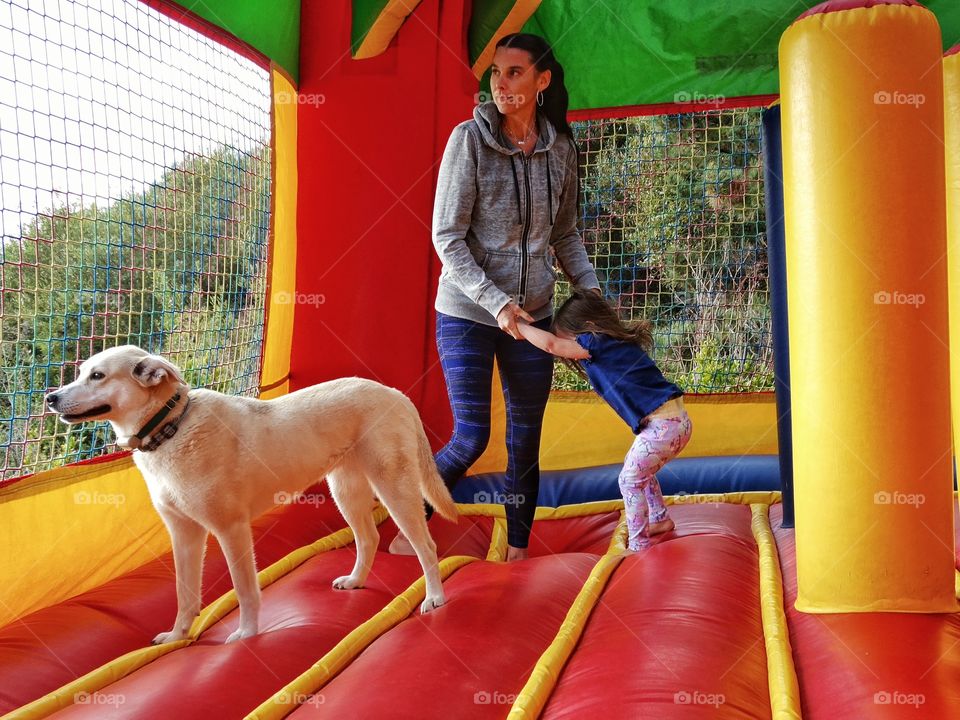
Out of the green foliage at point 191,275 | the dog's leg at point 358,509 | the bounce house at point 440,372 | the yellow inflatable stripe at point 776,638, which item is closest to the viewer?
the yellow inflatable stripe at point 776,638

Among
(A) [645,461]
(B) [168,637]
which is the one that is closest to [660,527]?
(A) [645,461]

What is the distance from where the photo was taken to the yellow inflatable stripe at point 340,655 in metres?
1.65

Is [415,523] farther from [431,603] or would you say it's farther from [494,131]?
[494,131]

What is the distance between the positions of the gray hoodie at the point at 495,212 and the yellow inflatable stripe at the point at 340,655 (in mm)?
829

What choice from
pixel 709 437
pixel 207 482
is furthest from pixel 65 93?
pixel 709 437

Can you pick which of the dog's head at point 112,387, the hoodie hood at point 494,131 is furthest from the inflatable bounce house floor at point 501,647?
the hoodie hood at point 494,131

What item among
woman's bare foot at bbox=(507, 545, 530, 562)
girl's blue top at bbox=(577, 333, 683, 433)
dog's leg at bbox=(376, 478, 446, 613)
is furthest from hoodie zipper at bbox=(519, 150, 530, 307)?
woman's bare foot at bbox=(507, 545, 530, 562)

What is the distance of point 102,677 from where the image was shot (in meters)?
1.83

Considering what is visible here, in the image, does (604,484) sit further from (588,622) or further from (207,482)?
(207,482)

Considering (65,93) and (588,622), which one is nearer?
A: (588,622)

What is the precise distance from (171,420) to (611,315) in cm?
137

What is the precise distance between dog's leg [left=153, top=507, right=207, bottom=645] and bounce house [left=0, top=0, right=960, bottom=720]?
0.27 feet

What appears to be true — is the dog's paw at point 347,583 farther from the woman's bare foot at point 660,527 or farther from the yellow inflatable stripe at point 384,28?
the yellow inflatable stripe at point 384,28

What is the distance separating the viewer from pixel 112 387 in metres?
1.94
